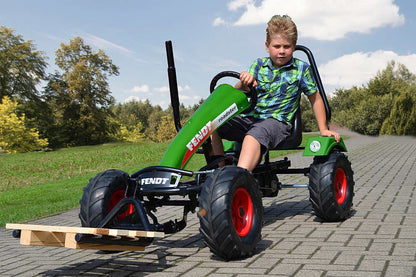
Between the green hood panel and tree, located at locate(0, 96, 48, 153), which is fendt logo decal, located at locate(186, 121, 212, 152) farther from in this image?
tree, located at locate(0, 96, 48, 153)

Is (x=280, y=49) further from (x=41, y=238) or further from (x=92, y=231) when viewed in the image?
(x=41, y=238)

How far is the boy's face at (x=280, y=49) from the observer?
15.9 ft

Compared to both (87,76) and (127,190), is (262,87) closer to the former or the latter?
(127,190)

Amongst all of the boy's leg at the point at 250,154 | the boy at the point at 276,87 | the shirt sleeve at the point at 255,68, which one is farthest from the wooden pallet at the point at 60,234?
the shirt sleeve at the point at 255,68

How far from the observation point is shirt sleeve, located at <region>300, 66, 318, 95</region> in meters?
5.02

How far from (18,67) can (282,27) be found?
48.8 meters

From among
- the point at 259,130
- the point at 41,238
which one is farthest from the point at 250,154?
the point at 41,238

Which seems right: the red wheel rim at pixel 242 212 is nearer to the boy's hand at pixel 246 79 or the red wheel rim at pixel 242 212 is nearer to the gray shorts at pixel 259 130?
the gray shorts at pixel 259 130

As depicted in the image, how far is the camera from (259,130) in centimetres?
444

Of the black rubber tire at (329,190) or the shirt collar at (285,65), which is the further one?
the shirt collar at (285,65)

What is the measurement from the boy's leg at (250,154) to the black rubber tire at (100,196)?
1055 millimetres

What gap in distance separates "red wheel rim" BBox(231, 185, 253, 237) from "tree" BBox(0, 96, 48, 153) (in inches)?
1547

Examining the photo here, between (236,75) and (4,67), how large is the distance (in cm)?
4838

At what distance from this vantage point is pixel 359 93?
52250 mm
